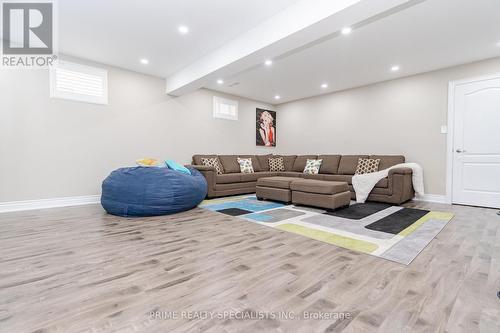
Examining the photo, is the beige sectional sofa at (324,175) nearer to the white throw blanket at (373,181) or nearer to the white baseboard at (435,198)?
the white throw blanket at (373,181)

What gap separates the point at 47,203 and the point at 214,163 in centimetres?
310

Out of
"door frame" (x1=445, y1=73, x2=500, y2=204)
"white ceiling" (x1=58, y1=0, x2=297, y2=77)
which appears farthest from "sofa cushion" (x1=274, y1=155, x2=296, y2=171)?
"white ceiling" (x1=58, y1=0, x2=297, y2=77)

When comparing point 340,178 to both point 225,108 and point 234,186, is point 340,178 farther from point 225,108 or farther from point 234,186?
point 225,108

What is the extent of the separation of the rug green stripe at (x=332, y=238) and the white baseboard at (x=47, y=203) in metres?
3.60

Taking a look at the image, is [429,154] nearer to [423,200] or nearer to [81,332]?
[423,200]

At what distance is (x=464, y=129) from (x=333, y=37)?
3.07 meters

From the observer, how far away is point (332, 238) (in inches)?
97.0

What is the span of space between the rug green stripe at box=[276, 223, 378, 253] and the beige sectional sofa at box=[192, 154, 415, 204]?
231 cm

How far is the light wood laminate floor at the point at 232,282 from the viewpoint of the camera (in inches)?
47.9

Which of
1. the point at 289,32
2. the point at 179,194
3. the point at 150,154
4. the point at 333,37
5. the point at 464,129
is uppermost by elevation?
the point at 333,37

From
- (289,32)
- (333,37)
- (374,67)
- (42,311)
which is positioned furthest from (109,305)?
(374,67)

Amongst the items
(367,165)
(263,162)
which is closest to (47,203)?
(263,162)

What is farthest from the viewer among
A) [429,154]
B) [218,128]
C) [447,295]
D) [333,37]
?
[218,128]

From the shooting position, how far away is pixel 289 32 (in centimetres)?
271
